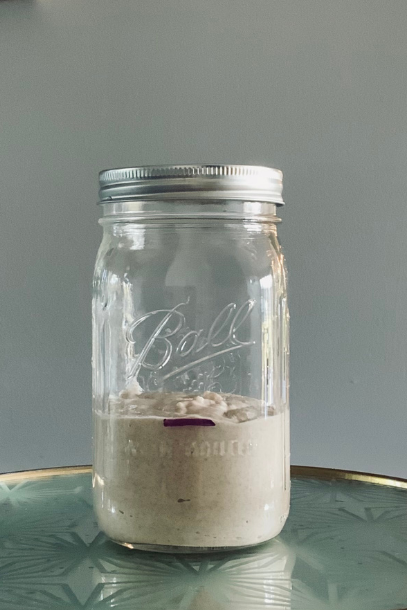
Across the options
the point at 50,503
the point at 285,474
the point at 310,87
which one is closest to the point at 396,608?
the point at 285,474

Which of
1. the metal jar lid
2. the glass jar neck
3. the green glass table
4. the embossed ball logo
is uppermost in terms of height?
the metal jar lid

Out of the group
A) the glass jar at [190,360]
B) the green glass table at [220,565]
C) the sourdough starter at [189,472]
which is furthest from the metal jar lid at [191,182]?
the green glass table at [220,565]

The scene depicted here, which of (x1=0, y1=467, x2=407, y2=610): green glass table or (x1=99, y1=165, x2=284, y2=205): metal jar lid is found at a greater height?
(x1=99, y1=165, x2=284, y2=205): metal jar lid

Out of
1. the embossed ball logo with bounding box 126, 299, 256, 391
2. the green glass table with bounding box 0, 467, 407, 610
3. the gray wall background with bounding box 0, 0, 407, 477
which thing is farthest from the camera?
the gray wall background with bounding box 0, 0, 407, 477

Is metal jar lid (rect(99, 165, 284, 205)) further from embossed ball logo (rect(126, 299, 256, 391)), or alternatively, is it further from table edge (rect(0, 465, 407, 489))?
table edge (rect(0, 465, 407, 489))

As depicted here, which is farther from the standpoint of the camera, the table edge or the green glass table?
the table edge

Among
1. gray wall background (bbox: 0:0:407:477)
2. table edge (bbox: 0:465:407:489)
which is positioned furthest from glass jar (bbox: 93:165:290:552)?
gray wall background (bbox: 0:0:407:477)

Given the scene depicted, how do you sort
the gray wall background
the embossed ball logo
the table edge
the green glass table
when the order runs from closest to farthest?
1. the green glass table
2. the embossed ball logo
3. the table edge
4. the gray wall background
